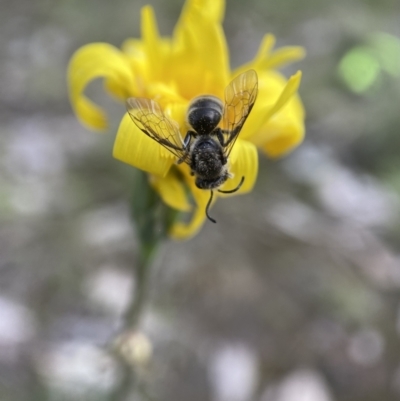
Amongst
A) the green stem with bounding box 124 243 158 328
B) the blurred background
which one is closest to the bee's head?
the green stem with bounding box 124 243 158 328

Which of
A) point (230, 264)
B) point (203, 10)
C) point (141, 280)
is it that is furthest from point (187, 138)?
point (230, 264)

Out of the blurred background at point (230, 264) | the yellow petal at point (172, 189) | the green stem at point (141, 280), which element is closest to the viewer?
the yellow petal at point (172, 189)

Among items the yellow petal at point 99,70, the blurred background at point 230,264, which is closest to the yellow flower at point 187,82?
the yellow petal at point 99,70

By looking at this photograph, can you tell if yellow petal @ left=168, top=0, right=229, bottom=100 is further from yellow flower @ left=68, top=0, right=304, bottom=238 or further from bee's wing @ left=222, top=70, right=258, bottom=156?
bee's wing @ left=222, top=70, right=258, bottom=156

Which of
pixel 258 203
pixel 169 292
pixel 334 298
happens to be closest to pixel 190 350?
pixel 169 292

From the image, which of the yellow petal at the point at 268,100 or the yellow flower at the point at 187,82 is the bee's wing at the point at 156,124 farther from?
the yellow petal at the point at 268,100
